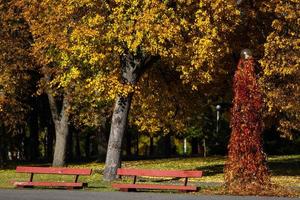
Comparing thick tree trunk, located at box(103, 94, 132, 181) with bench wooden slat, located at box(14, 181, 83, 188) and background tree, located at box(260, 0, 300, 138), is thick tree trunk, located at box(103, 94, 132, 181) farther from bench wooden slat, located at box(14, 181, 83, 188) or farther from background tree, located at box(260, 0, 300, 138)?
background tree, located at box(260, 0, 300, 138)

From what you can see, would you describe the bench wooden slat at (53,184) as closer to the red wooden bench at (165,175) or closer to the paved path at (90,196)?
the paved path at (90,196)

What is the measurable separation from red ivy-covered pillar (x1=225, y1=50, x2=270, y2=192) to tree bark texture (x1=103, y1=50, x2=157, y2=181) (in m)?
6.42

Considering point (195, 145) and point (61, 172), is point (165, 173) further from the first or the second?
point (195, 145)

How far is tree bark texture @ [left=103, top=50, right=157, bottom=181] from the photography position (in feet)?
83.3

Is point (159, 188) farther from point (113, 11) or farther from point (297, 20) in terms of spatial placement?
point (297, 20)

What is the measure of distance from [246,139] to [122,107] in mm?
7442

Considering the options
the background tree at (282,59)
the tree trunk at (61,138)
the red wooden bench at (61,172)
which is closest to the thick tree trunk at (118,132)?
the red wooden bench at (61,172)

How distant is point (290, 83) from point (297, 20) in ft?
9.59

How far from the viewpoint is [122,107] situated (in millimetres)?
25781

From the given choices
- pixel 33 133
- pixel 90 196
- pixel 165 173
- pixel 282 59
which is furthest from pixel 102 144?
pixel 90 196

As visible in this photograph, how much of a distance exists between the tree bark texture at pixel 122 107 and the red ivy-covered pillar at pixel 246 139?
21.1ft

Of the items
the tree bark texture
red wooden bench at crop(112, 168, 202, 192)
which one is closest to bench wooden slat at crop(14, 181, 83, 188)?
red wooden bench at crop(112, 168, 202, 192)

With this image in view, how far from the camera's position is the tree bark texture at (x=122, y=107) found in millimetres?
25391

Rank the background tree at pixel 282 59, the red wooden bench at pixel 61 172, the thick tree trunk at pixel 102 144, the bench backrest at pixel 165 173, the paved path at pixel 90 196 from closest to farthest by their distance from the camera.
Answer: the paved path at pixel 90 196 → the bench backrest at pixel 165 173 → the red wooden bench at pixel 61 172 → the background tree at pixel 282 59 → the thick tree trunk at pixel 102 144
